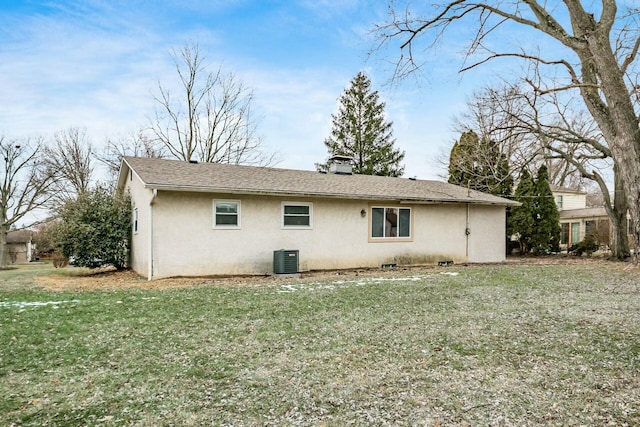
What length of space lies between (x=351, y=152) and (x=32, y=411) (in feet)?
98.3

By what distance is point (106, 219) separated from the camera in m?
13.4

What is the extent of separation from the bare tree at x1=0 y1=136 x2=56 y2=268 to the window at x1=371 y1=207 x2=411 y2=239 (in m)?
22.9

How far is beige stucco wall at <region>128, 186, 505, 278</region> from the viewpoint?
446 inches

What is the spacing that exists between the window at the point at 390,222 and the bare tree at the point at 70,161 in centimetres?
2360

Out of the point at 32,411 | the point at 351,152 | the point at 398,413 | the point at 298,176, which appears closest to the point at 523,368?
the point at 398,413

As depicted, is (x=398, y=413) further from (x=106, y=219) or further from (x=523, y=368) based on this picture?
(x=106, y=219)

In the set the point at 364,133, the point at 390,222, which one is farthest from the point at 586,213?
the point at 390,222

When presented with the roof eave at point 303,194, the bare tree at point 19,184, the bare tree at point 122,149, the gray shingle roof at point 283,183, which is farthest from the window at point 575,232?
the bare tree at point 19,184

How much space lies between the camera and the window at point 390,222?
14367 millimetres

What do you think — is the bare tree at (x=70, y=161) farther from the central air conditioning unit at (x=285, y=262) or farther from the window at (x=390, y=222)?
the window at (x=390, y=222)

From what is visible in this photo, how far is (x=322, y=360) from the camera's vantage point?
4332 millimetres

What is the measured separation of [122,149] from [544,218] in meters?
27.8

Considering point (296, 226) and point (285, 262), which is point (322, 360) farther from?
point (296, 226)

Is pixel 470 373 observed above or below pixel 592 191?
below
